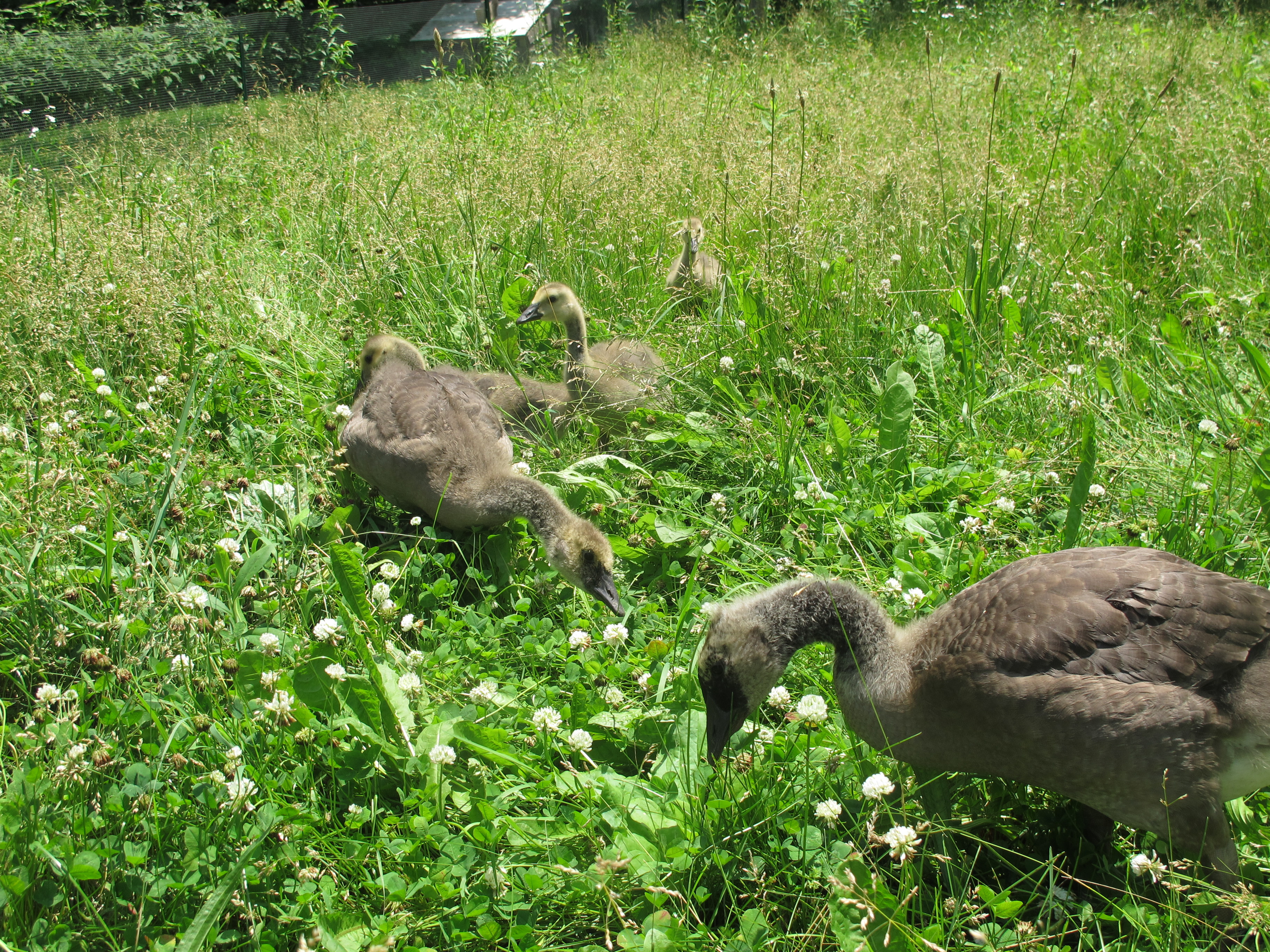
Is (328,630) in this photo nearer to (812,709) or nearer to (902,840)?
(812,709)

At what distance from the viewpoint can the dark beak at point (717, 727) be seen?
101 inches

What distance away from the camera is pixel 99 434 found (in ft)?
14.2

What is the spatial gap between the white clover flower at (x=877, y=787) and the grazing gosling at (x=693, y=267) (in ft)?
12.2

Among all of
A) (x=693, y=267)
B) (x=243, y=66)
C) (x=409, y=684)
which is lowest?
(x=409, y=684)

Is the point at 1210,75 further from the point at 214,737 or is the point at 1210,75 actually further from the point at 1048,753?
the point at 214,737

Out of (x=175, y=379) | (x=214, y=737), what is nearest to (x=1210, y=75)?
(x=175, y=379)

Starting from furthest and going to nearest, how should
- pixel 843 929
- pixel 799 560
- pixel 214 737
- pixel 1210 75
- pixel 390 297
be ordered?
pixel 1210 75 < pixel 390 297 < pixel 799 560 < pixel 214 737 < pixel 843 929

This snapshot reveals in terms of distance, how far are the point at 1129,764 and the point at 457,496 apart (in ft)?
8.96

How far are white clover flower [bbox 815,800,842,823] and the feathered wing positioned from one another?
1.73ft

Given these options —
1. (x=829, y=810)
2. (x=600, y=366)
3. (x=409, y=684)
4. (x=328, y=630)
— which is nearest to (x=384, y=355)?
(x=600, y=366)

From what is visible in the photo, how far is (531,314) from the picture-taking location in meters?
5.14

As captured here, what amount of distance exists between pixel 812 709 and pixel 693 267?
3.75m

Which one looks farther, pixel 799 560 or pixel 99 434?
pixel 99 434

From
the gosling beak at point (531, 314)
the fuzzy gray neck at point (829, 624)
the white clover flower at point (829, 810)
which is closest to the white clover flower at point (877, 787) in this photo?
the white clover flower at point (829, 810)
